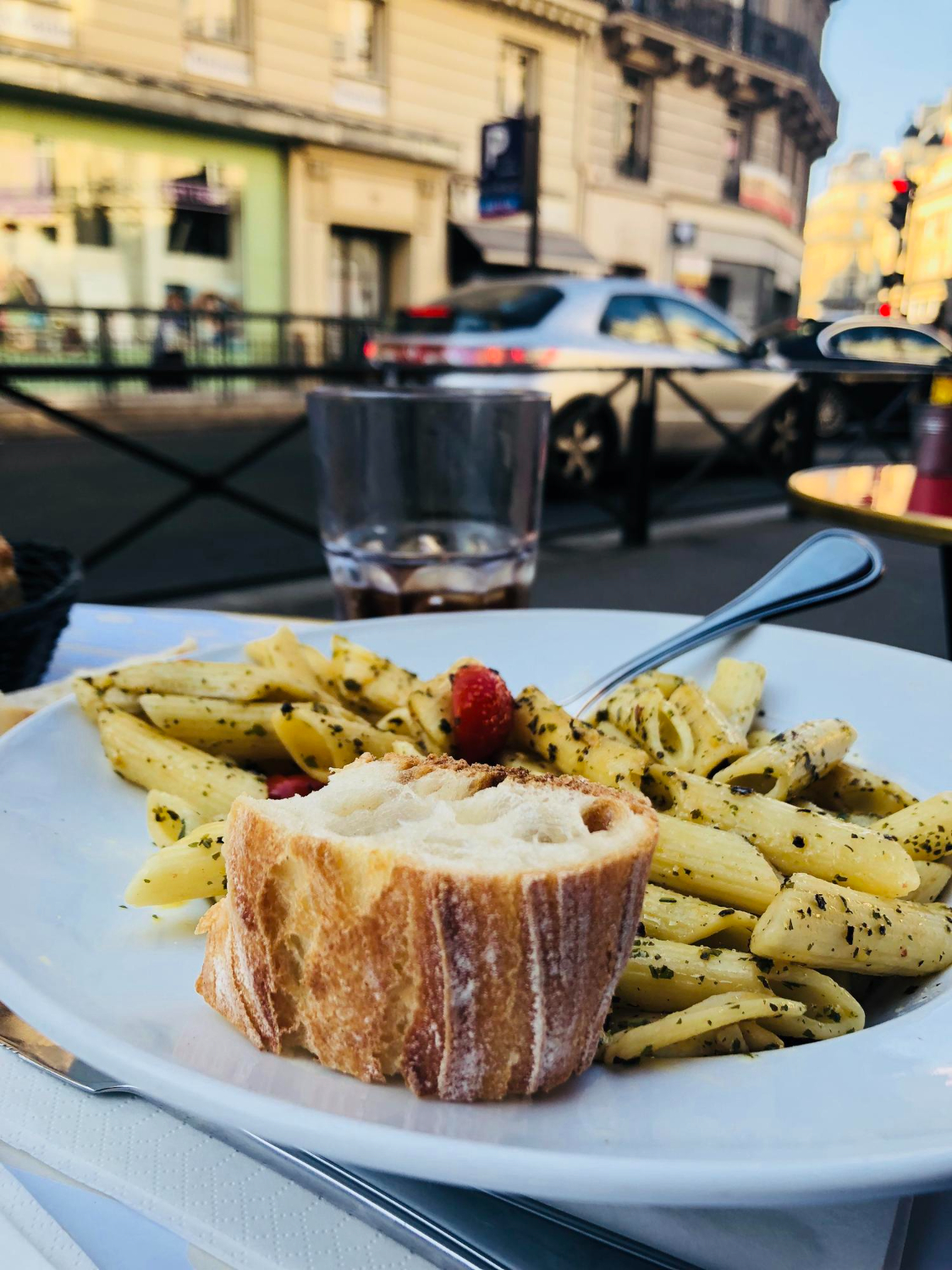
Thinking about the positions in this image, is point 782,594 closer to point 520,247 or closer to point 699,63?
point 520,247

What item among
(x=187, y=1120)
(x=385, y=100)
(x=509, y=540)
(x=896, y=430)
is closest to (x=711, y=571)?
(x=509, y=540)

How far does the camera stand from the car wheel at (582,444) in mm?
6059

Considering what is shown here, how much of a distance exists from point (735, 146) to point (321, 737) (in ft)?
73.7

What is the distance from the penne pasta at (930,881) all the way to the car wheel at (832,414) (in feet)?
34.7

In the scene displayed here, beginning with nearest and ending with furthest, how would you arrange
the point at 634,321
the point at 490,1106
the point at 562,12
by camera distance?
the point at 490,1106 → the point at 634,321 → the point at 562,12

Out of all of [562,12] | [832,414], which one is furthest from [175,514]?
[562,12]

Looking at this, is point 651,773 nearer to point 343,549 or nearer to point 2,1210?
point 2,1210

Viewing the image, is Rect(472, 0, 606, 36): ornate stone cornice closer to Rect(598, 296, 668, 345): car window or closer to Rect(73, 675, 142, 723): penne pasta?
Rect(598, 296, 668, 345): car window

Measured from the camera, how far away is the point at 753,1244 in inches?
19.4

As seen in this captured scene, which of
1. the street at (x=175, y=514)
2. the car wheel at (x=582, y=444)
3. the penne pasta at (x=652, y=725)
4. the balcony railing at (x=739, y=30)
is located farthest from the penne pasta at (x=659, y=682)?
the balcony railing at (x=739, y=30)

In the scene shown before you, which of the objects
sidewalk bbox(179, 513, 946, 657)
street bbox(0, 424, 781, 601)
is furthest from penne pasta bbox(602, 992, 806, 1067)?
street bbox(0, 424, 781, 601)

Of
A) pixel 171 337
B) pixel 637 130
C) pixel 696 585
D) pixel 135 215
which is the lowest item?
pixel 696 585

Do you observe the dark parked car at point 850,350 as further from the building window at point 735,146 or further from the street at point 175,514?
the building window at point 735,146

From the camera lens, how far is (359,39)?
1416cm
